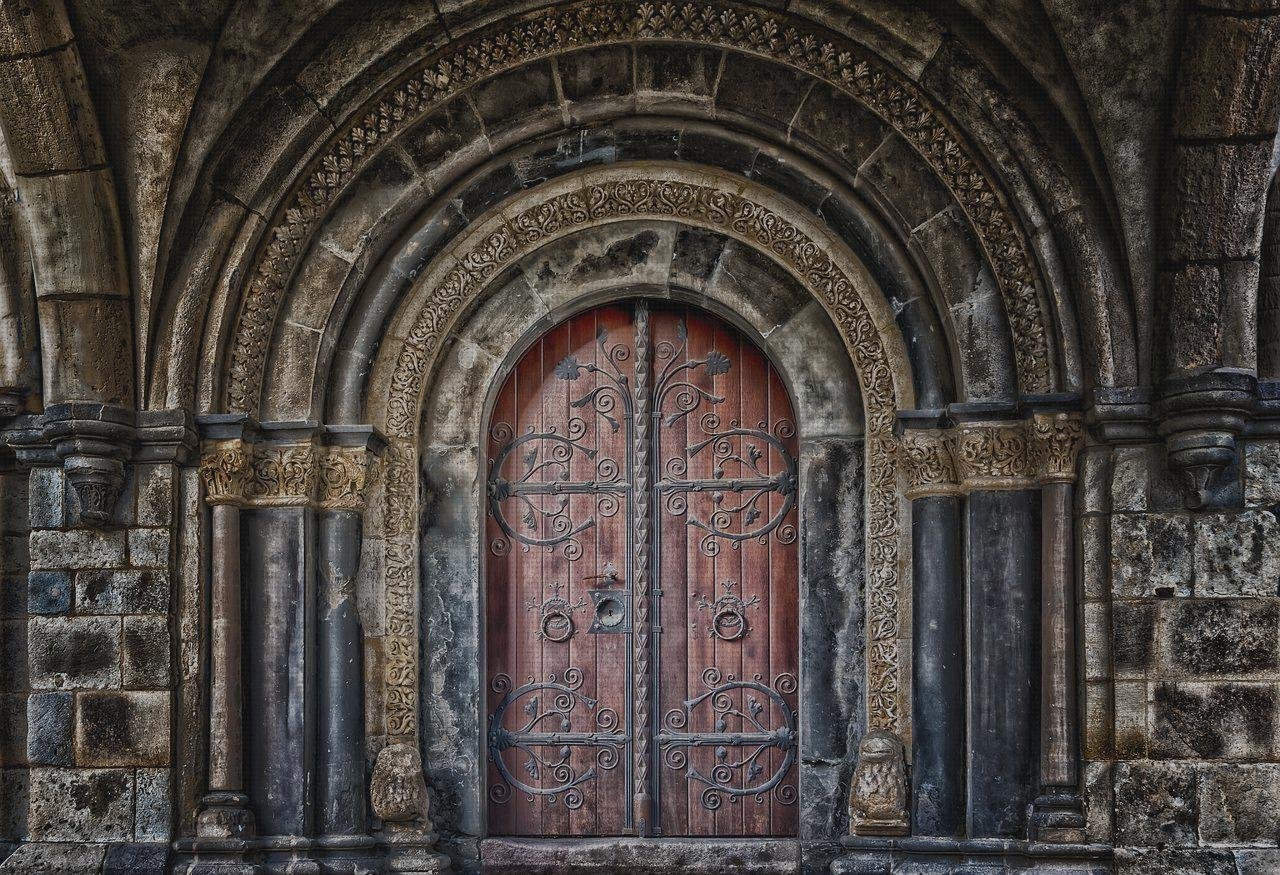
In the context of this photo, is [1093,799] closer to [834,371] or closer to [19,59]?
[834,371]

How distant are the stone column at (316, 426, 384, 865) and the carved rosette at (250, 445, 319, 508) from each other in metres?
0.10

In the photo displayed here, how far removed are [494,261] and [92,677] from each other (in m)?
2.38

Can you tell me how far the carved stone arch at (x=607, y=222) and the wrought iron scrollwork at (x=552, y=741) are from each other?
0.44 metres

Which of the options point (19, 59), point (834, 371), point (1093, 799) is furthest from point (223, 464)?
point (1093, 799)

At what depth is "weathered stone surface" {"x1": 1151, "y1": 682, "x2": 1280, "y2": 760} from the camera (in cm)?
533

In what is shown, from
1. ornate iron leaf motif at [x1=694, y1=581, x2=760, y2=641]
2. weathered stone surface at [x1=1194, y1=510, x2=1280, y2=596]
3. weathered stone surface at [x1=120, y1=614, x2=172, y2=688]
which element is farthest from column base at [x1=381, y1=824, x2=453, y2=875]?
Result: weathered stone surface at [x1=1194, y1=510, x2=1280, y2=596]

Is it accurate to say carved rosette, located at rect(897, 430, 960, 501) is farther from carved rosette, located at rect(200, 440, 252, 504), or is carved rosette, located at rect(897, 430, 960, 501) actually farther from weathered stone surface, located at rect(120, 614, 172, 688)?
weathered stone surface, located at rect(120, 614, 172, 688)

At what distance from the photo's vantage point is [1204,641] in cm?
538

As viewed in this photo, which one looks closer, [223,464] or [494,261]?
[223,464]

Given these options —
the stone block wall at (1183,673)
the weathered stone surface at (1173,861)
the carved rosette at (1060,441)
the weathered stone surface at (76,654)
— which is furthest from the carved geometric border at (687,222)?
the weathered stone surface at (76,654)

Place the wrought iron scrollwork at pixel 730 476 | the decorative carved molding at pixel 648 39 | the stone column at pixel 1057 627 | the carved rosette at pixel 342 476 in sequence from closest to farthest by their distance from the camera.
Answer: the stone column at pixel 1057 627 < the decorative carved molding at pixel 648 39 < the carved rosette at pixel 342 476 < the wrought iron scrollwork at pixel 730 476

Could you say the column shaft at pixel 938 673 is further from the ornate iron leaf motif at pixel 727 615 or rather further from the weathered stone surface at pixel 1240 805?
the weathered stone surface at pixel 1240 805

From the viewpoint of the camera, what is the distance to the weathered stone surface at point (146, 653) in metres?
5.78

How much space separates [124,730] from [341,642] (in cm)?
91
